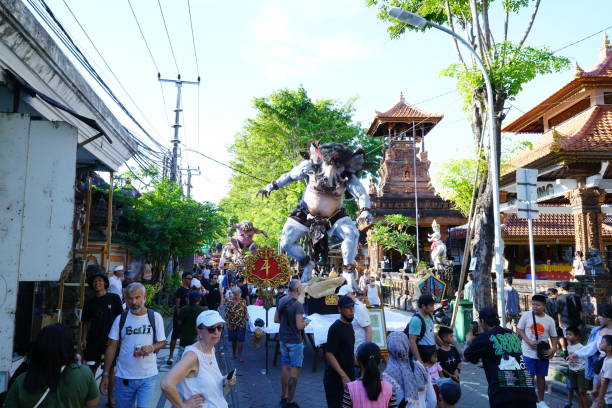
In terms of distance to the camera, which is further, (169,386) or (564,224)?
(564,224)

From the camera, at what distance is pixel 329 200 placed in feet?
29.3

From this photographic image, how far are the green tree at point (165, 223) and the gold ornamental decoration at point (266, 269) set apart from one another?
605 cm

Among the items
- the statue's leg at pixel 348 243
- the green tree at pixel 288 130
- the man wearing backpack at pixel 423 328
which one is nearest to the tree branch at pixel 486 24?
the statue's leg at pixel 348 243

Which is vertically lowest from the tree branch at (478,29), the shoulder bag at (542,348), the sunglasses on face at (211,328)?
the shoulder bag at (542,348)

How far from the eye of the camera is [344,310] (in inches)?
179

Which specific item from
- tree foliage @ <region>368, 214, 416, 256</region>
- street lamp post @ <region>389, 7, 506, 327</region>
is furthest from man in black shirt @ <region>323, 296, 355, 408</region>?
tree foliage @ <region>368, 214, 416, 256</region>

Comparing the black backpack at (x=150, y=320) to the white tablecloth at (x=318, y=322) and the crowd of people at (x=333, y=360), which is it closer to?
the crowd of people at (x=333, y=360)

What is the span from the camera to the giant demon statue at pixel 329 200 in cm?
880

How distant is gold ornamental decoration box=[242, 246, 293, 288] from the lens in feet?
30.1

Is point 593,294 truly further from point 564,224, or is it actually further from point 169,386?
point 564,224

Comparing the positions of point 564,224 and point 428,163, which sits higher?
point 428,163

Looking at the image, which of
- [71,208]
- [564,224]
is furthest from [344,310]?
[564,224]

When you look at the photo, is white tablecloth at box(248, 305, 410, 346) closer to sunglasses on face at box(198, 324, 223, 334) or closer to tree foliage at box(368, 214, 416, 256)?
sunglasses on face at box(198, 324, 223, 334)

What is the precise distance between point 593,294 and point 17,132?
11439 mm
